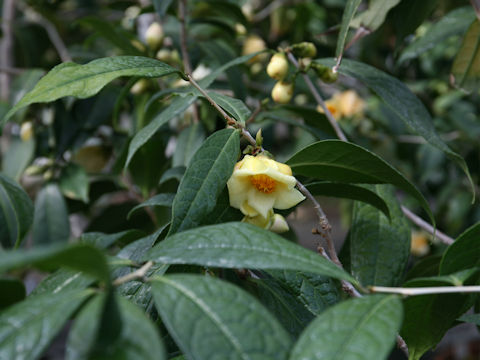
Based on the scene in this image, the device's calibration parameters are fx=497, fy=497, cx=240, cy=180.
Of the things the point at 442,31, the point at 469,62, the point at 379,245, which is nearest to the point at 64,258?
the point at 379,245

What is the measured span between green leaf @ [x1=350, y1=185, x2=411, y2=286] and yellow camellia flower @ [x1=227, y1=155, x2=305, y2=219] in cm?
20

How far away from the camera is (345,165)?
23.9 inches

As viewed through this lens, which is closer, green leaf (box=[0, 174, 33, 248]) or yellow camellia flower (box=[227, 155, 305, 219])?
yellow camellia flower (box=[227, 155, 305, 219])

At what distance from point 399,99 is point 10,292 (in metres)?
0.61

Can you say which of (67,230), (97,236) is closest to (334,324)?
(97,236)

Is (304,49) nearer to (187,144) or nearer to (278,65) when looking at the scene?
(278,65)

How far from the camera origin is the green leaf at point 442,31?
108cm

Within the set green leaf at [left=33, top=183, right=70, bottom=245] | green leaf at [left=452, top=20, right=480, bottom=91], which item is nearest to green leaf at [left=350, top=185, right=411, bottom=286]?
green leaf at [left=452, top=20, right=480, bottom=91]

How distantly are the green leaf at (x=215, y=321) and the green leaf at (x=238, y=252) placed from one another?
2cm

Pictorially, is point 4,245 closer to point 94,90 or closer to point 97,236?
point 97,236

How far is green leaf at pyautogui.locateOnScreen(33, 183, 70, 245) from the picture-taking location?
119cm

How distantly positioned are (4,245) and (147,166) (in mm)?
311

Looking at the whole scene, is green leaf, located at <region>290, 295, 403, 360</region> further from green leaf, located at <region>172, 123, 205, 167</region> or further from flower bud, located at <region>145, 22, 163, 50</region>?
flower bud, located at <region>145, 22, 163, 50</region>

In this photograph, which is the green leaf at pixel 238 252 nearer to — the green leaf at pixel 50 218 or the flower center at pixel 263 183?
the flower center at pixel 263 183
